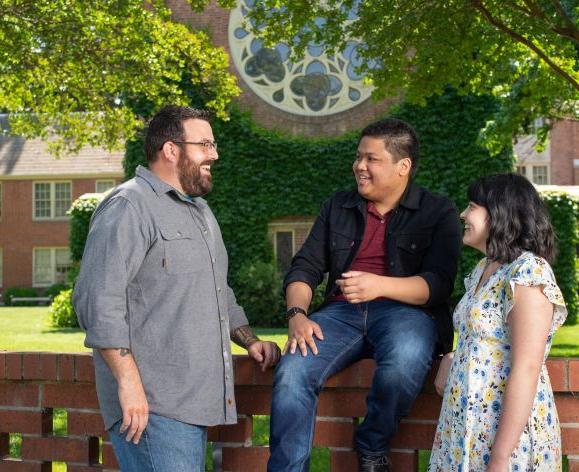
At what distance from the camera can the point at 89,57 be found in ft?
44.5

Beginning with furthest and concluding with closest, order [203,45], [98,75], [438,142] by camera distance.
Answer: [438,142], [203,45], [98,75]

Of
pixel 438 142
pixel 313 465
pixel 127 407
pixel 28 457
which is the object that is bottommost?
pixel 313 465

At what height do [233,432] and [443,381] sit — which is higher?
[443,381]

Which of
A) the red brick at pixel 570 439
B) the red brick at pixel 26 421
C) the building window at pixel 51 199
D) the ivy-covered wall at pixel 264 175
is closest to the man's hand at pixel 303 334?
the red brick at pixel 570 439

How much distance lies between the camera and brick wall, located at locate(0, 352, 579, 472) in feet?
11.5

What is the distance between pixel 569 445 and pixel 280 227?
66.0 feet

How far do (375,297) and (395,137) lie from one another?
85 centimetres

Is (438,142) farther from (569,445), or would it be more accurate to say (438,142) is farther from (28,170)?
(28,170)

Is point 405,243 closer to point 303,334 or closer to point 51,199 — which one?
point 303,334

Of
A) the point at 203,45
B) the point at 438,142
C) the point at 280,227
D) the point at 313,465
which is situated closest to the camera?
the point at 313,465

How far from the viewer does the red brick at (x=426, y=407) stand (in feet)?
11.5

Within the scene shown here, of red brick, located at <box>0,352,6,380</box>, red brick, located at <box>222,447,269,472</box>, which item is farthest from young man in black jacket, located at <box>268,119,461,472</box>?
red brick, located at <box>0,352,6,380</box>

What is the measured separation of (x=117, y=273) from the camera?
314cm

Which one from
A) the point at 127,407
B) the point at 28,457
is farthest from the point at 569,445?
the point at 28,457
